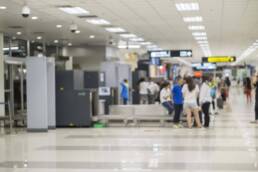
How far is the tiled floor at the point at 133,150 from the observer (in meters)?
8.68

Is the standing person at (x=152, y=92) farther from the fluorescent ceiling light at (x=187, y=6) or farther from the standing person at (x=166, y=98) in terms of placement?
the fluorescent ceiling light at (x=187, y=6)

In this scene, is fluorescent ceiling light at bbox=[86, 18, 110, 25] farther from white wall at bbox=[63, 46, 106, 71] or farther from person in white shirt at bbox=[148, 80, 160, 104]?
white wall at bbox=[63, 46, 106, 71]

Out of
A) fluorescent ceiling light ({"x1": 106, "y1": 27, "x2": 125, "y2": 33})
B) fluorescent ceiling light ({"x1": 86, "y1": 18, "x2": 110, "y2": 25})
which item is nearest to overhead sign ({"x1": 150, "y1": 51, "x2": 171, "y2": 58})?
fluorescent ceiling light ({"x1": 106, "y1": 27, "x2": 125, "y2": 33})

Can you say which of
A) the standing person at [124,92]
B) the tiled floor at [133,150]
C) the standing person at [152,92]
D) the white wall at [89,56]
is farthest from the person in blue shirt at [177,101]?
the white wall at [89,56]

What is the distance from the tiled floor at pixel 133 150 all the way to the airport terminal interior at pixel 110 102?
2 cm

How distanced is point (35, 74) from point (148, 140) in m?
4.63

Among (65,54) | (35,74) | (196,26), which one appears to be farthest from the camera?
(65,54)

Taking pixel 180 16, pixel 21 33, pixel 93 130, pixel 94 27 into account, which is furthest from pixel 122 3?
pixel 21 33

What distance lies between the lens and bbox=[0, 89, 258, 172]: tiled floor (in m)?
8.68

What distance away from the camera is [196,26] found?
18.8m

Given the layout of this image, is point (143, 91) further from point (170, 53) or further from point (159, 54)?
point (170, 53)

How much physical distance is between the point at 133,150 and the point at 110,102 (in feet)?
32.7

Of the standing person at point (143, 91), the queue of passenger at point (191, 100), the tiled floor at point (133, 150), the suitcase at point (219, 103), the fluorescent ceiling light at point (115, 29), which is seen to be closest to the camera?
the tiled floor at point (133, 150)

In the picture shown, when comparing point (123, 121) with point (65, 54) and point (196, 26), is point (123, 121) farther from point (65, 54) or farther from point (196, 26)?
point (65, 54)
